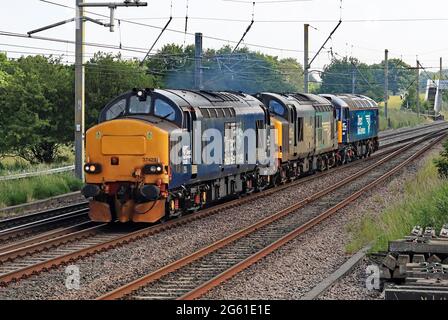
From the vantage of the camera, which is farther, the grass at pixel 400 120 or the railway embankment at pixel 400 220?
the grass at pixel 400 120

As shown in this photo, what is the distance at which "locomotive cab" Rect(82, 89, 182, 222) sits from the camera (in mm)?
18719

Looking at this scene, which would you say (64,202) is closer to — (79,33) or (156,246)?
(79,33)

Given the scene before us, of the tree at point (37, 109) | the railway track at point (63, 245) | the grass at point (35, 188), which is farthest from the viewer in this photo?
the tree at point (37, 109)

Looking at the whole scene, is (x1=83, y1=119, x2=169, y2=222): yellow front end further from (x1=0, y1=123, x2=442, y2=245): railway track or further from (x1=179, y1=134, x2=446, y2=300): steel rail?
(x1=179, y1=134, x2=446, y2=300): steel rail

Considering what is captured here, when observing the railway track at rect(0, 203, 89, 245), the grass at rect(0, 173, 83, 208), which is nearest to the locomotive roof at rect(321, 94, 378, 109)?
the grass at rect(0, 173, 83, 208)

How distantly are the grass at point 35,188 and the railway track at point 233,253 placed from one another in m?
7.25

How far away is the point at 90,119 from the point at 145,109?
65.6 ft

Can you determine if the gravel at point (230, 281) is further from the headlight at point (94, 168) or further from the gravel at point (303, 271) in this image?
the headlight at point (94, 168)

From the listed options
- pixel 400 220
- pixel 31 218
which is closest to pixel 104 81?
pixel 31 218

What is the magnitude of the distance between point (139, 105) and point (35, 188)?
668cm

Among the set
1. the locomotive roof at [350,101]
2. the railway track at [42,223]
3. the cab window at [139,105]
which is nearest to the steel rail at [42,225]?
the railway track at [42,223]

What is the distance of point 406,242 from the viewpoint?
13.2 meters

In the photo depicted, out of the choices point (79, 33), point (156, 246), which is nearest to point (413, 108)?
point (79, 33)

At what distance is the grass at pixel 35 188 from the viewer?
944 inches
